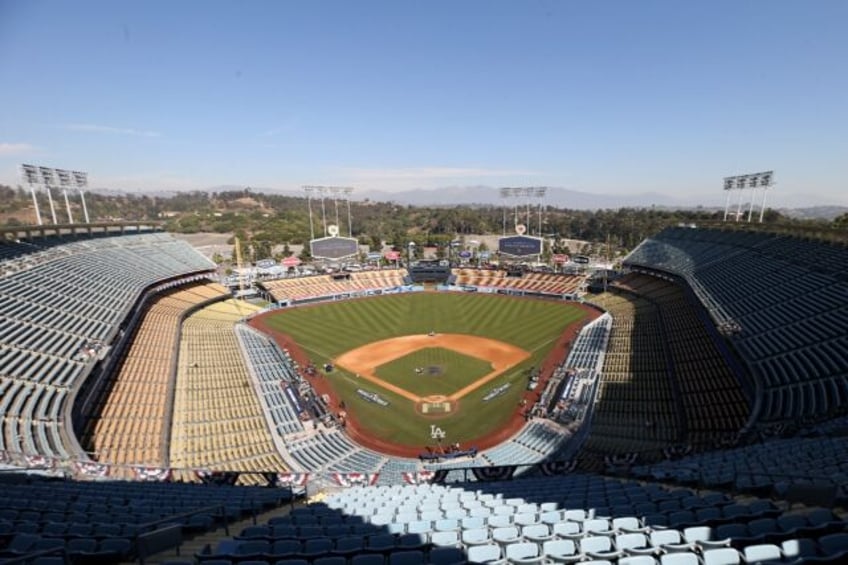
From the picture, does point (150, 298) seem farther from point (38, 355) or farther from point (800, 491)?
point (800, 491)

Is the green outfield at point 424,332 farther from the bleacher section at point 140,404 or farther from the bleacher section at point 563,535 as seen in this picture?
the bleacher section at point 563,535

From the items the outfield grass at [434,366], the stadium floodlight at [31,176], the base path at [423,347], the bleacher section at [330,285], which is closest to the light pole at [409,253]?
the bleacher section at [330,285]

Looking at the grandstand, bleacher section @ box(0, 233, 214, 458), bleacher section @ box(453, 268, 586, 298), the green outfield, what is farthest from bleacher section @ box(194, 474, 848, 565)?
bleacher section @ box(453, 268, 586, 298)

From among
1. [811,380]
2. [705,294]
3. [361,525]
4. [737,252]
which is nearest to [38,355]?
[361,525]

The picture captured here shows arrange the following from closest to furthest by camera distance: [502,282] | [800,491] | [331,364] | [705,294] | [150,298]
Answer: [800,491]
[705,294]
[331,364]
[150,298]
[502,282]

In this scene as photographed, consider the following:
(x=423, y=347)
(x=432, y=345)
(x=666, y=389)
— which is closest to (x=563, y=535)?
(x=666, y=389)

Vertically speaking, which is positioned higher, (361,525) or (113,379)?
(361,525)
